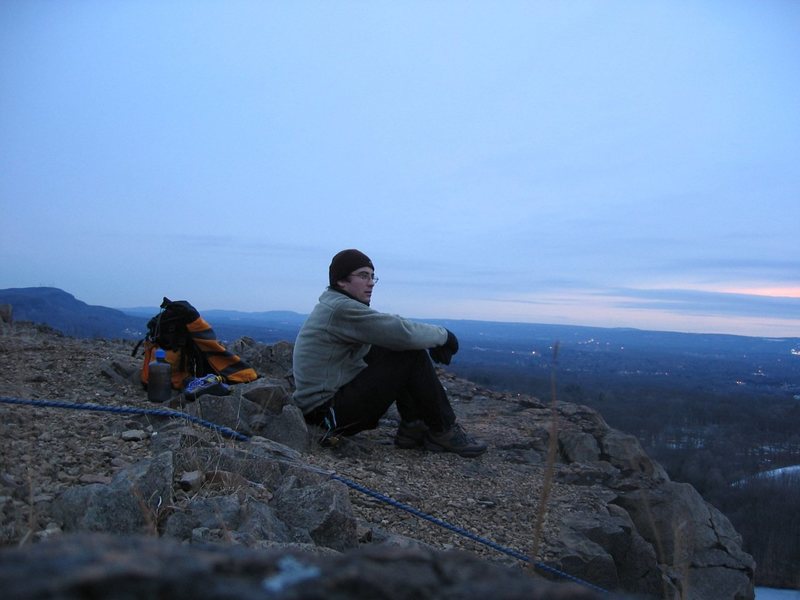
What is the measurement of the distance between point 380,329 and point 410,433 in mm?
1060

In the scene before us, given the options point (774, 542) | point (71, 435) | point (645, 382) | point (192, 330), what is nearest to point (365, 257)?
point (192, 330)

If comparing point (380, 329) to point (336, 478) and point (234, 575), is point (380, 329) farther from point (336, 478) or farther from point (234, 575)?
point (234, 575)

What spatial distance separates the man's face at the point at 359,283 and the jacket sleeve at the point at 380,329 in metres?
0.17

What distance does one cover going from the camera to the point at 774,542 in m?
11.5

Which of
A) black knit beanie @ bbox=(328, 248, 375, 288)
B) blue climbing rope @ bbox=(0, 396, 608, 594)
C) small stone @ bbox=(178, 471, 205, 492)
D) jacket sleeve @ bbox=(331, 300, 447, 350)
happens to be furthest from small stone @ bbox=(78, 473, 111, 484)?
black knit beanie @ bbox=(328, 248, 375, 288)

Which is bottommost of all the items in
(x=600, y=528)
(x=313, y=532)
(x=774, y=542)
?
(x=774, y=542)

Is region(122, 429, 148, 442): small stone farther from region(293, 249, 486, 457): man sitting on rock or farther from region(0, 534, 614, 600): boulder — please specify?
region(0, 534, 614, 600): boulder

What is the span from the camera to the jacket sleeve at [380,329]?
4445 mm

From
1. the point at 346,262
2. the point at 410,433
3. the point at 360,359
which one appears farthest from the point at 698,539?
the point at 346,262

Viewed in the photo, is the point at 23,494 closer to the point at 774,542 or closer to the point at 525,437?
the point at 525,437

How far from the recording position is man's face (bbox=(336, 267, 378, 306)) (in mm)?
4688

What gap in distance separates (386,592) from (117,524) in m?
1.85

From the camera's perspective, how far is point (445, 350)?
4.83 metres

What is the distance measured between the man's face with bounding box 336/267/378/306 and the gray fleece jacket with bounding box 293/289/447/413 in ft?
0.27
